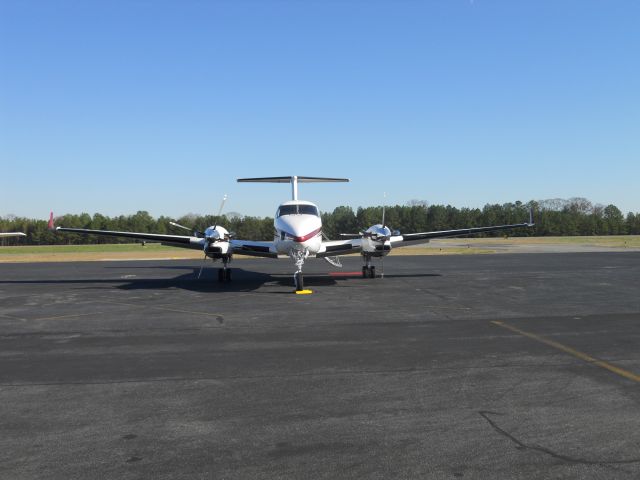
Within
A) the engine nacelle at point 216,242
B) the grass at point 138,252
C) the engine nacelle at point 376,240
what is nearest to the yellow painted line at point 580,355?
the engine nacelle at point 376,240

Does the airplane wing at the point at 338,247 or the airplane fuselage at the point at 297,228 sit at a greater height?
the airplane fuselage at the point at 297,228

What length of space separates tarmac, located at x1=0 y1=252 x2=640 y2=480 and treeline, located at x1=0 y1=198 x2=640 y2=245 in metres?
88.3

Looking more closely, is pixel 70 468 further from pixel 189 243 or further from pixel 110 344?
pixel 189 243

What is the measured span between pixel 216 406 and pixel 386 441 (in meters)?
2.30

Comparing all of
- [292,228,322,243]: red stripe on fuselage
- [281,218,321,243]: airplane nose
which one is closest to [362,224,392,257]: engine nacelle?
[281,218,321,243]: airplane nose

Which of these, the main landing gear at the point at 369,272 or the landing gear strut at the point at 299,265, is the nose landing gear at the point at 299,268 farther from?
the main landing gear at the point at 369,272

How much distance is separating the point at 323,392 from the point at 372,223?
119m

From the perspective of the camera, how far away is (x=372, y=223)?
125000 millimetres

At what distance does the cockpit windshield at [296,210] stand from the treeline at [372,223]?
79263 millimetres

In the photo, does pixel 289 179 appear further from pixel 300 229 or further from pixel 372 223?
pixel 372 223

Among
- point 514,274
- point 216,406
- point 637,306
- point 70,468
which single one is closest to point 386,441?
point 216,406

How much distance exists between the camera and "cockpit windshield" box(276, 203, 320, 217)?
21.0m

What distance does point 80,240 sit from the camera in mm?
105750

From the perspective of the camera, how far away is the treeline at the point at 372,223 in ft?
354
